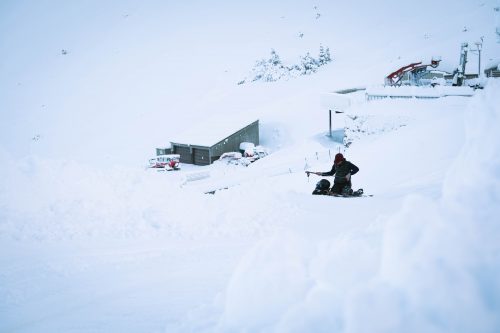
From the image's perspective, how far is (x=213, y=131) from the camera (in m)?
30.4

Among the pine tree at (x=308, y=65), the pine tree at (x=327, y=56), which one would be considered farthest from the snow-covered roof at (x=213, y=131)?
the pine tree at (x=327, y=56)

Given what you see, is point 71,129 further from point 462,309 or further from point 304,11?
point 462,309

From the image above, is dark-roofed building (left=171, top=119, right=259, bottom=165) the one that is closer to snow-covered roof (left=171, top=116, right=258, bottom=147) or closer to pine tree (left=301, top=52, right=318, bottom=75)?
snow-covered roof (left=171, top=116, right=258, bottom=147)

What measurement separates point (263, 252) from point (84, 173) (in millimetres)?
6017

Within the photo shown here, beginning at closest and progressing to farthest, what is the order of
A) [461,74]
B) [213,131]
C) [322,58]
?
[461,74], [213,131], [322,58]

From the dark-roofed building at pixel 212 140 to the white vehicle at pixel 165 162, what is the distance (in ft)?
5.85

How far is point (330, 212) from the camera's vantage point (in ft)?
22.0

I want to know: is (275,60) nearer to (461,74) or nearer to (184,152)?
(184,152)

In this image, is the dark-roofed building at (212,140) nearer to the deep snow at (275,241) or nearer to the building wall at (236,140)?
the building wall at (236,140)

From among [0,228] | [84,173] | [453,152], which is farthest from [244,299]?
[453,152]

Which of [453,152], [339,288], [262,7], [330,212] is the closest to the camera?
[339,288]

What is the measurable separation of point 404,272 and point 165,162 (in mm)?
26306

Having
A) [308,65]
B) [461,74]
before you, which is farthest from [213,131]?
[308,65]

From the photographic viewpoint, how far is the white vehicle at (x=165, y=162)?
27.1 meters
